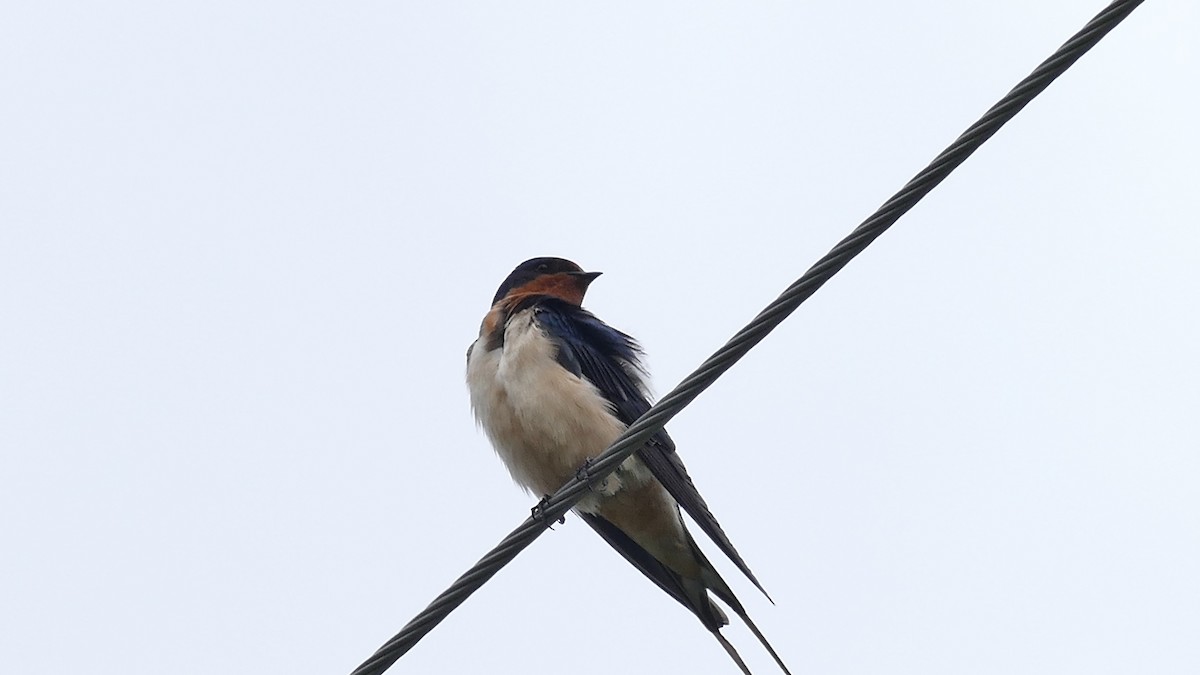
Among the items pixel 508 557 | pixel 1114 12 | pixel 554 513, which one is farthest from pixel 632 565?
pixel 1114 12

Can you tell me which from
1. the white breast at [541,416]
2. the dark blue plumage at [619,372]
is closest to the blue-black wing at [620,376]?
the dark blue plumage at [619,372]

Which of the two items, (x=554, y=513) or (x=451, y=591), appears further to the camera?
(x=554, y=513)

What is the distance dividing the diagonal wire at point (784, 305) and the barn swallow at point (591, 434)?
5.52 ft

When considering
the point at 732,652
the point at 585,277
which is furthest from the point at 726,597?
the point at 585,277

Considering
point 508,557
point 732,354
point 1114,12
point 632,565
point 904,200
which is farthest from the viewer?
point 632,565

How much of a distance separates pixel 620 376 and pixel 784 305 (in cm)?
300

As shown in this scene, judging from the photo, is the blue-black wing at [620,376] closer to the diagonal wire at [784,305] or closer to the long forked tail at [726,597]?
the long forked tail at [726,597]

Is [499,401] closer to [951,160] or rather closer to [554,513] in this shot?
[554,513]

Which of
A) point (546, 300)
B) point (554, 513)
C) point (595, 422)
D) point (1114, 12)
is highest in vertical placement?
point (546, 300)

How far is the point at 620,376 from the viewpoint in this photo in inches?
265

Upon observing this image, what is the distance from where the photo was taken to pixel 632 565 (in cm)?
667

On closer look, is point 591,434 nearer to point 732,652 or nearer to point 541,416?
point 541,416

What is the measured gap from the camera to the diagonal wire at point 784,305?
3.43 m

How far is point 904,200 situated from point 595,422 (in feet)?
9.17
